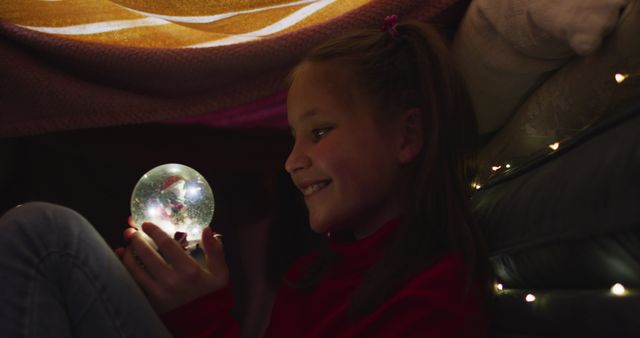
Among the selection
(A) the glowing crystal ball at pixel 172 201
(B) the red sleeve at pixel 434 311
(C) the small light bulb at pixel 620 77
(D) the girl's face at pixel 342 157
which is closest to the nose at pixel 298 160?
(D) the girl's face at pixel 342 157

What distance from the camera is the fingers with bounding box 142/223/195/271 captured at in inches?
31.9

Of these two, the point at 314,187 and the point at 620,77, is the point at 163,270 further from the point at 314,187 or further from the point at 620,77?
the point at 620,77

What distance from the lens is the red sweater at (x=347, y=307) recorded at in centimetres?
67

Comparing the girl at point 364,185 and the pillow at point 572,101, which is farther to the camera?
the girl at point 364,185

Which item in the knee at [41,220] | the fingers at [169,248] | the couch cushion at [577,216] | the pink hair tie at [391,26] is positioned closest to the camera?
the couch cushion at [577,216]

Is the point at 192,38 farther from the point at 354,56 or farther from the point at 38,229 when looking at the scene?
the point at 38,229

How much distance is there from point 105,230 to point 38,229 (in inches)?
21.9

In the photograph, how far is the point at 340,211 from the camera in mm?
840

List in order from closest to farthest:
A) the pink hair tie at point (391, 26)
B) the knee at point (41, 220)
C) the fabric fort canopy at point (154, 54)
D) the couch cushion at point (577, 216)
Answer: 1. the couch cushion at point (577, 216)
2. the knee at point (41, 220)
3. the pink hair tie at point (391, 26)
4. the fabric fort canopy at point (154, 54)

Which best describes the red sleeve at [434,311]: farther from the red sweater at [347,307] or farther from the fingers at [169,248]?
the fingers at [169,248]

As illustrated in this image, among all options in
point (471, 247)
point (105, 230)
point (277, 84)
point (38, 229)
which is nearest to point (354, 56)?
point (277, 84)

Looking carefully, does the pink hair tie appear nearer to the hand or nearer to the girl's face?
the girl's face

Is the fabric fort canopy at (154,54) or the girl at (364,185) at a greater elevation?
the fabric fort canopy at (154,54)

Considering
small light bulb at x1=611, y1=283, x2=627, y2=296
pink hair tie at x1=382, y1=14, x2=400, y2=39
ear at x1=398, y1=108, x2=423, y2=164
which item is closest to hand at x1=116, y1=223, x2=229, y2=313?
ear at x1=398, y1=108, x2=423, y2=164
